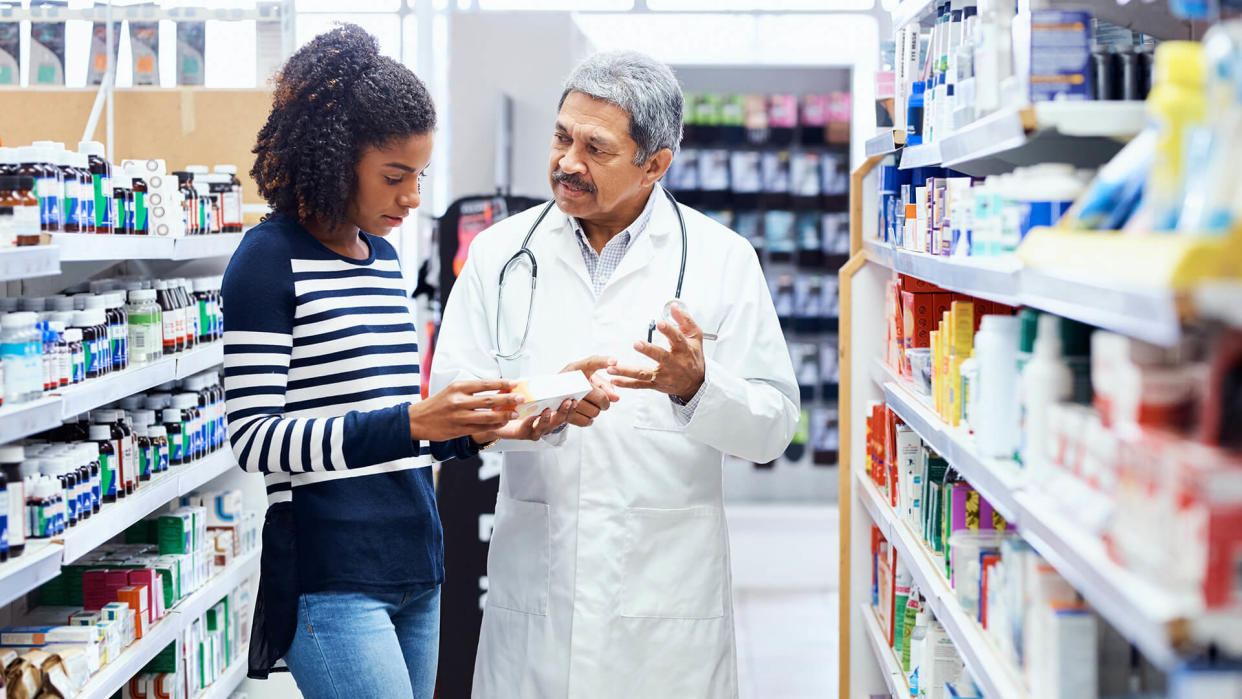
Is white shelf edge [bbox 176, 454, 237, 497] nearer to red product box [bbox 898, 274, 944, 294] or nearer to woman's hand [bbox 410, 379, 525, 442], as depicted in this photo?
woman's hand [bbox 410, 379, 525, 442]

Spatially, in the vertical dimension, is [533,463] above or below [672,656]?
above

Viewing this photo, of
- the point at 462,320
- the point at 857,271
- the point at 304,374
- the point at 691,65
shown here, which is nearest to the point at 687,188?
the point at 691,65

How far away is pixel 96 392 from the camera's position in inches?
104

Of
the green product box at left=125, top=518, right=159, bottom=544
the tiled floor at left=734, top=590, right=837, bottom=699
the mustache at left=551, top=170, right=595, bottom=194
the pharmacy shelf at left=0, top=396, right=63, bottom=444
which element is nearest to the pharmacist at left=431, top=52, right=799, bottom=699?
the mustache at left=551, top=170, right=595, bottom=194

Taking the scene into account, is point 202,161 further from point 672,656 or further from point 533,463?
point 672,656

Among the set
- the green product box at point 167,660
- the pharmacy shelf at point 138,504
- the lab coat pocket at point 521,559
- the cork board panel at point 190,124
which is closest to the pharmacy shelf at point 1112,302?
the lab coat pocket at point 521,559

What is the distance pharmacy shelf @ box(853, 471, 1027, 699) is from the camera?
1.87m

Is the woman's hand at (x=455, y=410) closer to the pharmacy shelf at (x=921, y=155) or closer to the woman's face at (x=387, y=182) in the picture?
the woman's face at (x=387, y=182)

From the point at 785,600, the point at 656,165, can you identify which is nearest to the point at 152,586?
the point at 656,165

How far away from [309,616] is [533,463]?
0.63 metres

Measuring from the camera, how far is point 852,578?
405 centimetres

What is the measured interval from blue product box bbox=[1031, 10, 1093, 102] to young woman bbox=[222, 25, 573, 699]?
105 centimetres

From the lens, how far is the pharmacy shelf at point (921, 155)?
2467 millimetres

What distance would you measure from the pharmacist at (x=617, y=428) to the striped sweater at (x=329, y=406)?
311 millimetres
